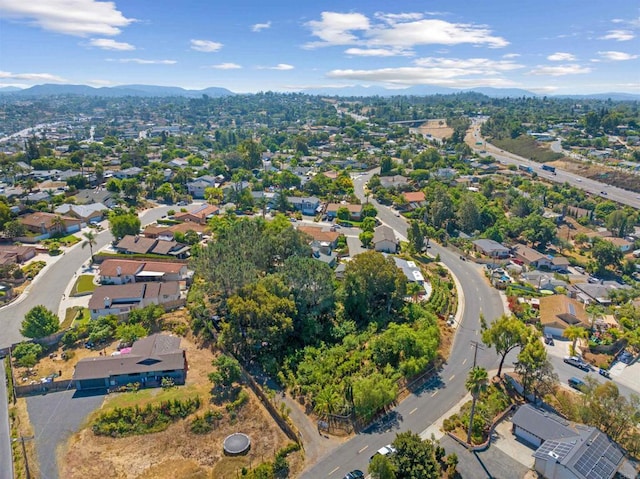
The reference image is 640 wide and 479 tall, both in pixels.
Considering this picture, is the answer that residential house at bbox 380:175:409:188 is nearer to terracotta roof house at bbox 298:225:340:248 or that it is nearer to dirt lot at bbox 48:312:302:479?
terracotta roof house at bbox 298:225:340:248

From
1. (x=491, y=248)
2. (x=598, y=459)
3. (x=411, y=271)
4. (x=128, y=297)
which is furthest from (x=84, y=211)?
(x=598, y=459)

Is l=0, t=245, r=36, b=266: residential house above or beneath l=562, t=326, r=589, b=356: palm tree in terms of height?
above

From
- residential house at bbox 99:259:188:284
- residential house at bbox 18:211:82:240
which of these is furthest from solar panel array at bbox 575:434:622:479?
residential house at bbox 18:211:82:240

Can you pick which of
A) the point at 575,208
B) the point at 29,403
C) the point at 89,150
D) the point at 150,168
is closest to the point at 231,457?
the point at 29,403

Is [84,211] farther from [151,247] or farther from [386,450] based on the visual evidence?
[386,450]

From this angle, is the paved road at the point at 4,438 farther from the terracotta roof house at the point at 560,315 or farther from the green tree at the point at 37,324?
the terracotta roof house at the point at 560,315

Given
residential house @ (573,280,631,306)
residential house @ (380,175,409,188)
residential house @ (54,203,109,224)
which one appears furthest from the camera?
residential house @ (380,175,409,188)
